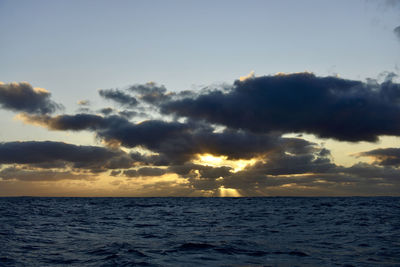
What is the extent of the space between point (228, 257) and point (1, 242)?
16.0m

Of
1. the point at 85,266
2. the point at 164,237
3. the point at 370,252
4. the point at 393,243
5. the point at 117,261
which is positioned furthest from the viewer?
the point at 164,237

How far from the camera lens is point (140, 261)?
18594mm

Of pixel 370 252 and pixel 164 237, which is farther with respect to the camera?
pixel 164 237

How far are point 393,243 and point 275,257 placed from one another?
9917mm

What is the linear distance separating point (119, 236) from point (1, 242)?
872cm

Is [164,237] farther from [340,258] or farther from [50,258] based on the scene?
[340,258]

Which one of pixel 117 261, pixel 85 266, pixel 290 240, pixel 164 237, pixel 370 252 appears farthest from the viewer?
pixel 164 237

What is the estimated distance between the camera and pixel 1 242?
24016 millimetres

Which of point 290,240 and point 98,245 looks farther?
point 290,240

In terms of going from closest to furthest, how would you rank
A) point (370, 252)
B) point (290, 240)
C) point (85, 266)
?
point (85, 266) < point (370, 252) < point (290, 240)

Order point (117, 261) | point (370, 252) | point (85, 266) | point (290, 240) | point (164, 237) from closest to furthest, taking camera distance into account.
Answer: point (85, 266), point (117, 261), point (370, 252), point (290, 240), point (164, 237)

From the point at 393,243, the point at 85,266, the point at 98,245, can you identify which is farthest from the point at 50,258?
the point at 393,243

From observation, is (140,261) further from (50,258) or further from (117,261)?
(50,258)

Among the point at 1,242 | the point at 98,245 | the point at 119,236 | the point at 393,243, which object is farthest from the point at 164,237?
the point at 393,243
